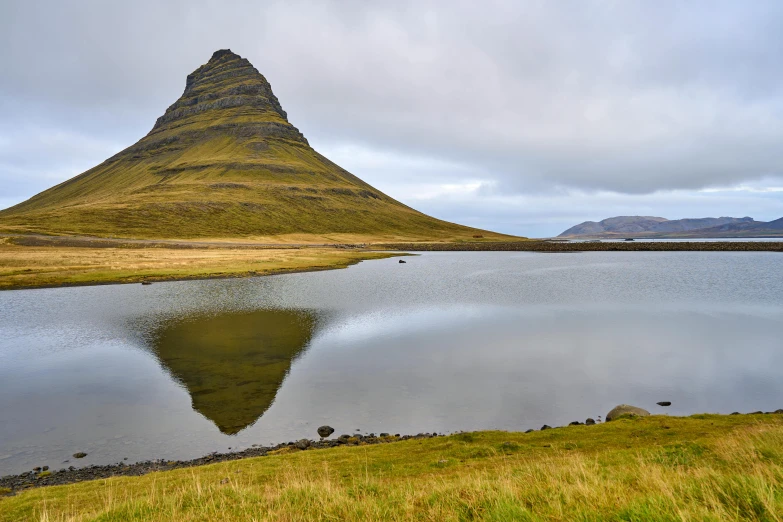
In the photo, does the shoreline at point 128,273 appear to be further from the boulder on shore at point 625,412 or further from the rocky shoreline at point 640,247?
the rocky shoreline at point 640,247

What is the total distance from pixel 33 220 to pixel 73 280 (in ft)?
510

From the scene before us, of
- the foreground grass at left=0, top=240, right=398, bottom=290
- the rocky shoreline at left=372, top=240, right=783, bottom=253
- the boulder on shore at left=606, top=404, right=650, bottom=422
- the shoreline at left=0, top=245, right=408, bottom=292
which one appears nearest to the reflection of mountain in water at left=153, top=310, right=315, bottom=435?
the boulder on shore at left=606, top=404, right=650, bottom=422

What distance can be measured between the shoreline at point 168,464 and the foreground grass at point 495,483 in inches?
56.7

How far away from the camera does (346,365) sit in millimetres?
28938

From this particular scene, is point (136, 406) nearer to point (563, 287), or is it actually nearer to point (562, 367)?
point (562, 367)

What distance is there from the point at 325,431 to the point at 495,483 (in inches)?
477

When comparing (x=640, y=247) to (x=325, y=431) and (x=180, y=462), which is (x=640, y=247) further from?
(x=180, y=462)

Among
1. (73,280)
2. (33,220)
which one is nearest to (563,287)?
(73,280)

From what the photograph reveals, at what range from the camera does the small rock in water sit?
19125 mm

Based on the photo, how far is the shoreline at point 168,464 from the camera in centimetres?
1507

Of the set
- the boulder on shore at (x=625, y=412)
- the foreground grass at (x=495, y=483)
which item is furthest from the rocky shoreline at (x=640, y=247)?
the foreground grass at (x=495, y=483)

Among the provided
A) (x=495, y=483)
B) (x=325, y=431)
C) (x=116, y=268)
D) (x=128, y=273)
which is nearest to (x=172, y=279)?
(x=128, y=273)

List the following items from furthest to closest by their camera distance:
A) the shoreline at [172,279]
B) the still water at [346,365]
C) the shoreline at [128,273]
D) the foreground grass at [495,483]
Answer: the shoreline at [128,273] → the shoreline at [172,279] → the still water at [346,365] → the foreground grass at [495,483]

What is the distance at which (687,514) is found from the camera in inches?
224
